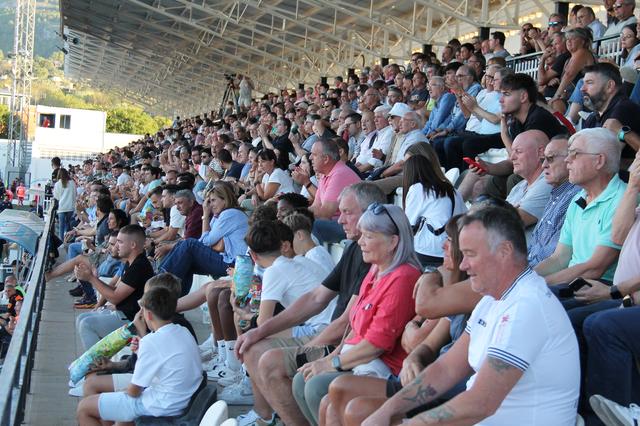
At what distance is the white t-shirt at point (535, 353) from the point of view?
2.94 metres

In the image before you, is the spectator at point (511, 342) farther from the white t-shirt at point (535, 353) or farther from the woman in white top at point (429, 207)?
the woman in white top at point (429, 207)

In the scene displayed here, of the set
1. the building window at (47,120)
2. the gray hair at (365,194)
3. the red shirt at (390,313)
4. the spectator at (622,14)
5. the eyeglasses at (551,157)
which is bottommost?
the red shirt at (390,313)

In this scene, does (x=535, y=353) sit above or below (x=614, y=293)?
below

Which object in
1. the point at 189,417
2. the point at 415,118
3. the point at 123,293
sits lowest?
the point at 189,417

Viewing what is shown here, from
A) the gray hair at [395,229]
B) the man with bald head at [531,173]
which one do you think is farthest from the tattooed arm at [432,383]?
the man with bald head at [531,173]

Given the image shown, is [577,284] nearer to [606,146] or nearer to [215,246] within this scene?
[606,146]

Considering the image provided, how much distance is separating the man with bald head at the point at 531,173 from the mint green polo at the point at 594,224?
0.85 m

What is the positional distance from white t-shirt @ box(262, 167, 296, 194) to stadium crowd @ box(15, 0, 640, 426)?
0.06 feet

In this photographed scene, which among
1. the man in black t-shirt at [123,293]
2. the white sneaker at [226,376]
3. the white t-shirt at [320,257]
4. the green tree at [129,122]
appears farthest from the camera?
the green tree at [129,122]

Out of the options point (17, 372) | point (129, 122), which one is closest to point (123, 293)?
point (17, 372)

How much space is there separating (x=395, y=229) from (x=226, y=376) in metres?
2.52

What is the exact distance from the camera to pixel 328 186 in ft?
25.8

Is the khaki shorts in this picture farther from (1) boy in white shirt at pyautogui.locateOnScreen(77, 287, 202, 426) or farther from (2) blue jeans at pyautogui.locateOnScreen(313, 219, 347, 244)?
(2) blue jeans at pyautogui.locateOnScreen(313, 219, 347, 244)

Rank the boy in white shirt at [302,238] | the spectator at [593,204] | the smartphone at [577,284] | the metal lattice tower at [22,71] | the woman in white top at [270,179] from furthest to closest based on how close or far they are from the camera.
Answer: the metal lattice tower at [22,71], the woman in white top at [270,179], the boy in white shirt at [302,238], the spectator at [593,204], the smartphone at [577,284]
